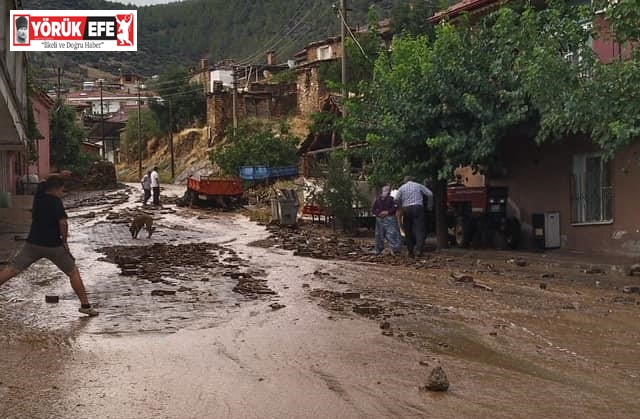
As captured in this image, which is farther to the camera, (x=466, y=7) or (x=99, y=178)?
(x=99, y=178)

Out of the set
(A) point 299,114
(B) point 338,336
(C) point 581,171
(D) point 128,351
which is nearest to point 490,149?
(C) point 581,171

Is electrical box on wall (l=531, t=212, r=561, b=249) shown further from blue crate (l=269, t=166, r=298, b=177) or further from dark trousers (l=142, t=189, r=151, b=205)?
blue crate (l=269, t=166, r=298, b=177)

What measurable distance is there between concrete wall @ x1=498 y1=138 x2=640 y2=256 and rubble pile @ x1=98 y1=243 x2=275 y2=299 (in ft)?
24.2

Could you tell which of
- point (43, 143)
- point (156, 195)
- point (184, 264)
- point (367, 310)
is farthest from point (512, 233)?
point (43, 143)

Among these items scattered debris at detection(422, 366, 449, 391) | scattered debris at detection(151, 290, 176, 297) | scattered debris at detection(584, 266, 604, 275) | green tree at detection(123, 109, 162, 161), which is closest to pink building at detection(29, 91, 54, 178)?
green tree at detection(123, 109, 162, 161)

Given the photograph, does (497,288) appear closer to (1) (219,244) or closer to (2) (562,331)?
(2) (562,331)

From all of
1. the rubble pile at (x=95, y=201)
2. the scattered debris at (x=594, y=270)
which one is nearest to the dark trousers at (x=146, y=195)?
the rubble pile at (x=95, y=201)

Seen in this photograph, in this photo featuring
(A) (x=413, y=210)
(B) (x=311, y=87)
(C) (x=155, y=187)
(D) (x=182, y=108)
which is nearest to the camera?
(A) (x=413, y=210)

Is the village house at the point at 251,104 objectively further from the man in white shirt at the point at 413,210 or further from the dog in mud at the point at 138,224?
the man in white shirt at the point at 413,210

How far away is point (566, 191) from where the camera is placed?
18.5 meters

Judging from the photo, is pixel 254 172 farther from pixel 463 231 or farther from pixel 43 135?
pixel 463 231

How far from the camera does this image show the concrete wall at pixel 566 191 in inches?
655

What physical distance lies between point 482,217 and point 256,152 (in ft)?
82.0

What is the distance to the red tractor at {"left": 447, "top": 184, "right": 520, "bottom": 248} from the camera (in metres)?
18.7
